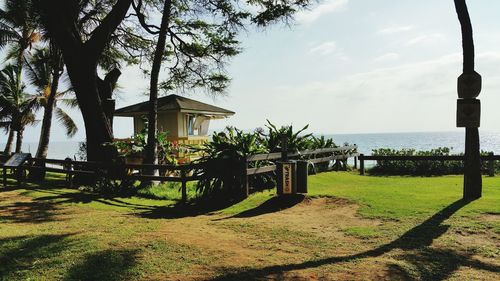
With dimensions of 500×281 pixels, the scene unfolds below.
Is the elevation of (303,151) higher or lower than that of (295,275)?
higher

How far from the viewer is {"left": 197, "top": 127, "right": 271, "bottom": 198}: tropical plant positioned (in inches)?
449

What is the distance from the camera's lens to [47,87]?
30.4 m

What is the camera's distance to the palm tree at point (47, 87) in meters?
24.1

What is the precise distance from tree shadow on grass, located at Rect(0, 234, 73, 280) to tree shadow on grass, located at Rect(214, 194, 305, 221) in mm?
3616

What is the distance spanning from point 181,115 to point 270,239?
16.5 metres

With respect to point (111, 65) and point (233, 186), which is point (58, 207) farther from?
point (111, 65)

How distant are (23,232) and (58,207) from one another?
315cm

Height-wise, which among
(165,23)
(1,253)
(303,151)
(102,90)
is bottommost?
(1,253)

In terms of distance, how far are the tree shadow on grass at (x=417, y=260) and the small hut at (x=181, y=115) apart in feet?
54.9

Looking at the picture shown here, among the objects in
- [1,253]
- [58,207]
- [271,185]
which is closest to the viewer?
[1,253]

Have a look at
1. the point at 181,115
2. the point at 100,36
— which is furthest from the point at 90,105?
the point at 181,115

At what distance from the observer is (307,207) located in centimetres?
966

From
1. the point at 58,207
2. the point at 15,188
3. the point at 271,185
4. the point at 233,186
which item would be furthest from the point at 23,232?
the point at 15,188

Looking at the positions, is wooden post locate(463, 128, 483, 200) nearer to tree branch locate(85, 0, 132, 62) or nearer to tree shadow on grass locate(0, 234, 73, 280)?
tree shadow on grass locate(0, 234, 73, 280)
